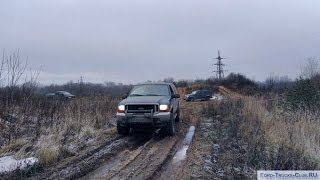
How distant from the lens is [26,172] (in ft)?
27.8

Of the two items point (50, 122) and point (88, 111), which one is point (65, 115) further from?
point (88, 111)

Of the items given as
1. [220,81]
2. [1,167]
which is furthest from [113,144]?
[220,81]

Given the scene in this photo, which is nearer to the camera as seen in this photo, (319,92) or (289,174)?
(289,174)

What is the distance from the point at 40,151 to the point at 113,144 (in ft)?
10.6

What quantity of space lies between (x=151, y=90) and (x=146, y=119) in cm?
228

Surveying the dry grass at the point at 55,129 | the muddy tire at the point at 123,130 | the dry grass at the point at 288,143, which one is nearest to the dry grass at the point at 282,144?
the dry grass at the point at 288,143

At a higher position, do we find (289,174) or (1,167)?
(289,174)

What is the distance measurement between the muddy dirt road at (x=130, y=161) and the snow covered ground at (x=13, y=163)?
52 cm

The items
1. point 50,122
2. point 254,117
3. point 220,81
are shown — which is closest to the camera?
point 50,122

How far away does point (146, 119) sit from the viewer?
14.0m

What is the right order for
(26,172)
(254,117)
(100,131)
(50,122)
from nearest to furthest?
1. (26,172)
2. (50,122)
3. (100,131)
4. (254,117)

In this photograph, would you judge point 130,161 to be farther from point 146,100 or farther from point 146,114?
point 146,100

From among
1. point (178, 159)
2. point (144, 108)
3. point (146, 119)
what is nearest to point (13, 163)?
point (178, 159)

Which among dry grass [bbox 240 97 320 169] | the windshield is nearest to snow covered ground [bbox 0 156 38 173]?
dry grass [bbox 240 97 320 169]
